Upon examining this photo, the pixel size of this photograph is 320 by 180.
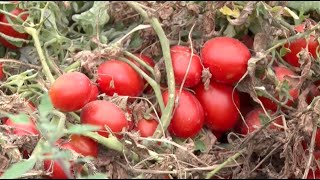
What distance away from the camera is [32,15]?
1.65 metres

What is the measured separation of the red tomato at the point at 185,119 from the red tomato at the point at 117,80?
0.27 feet

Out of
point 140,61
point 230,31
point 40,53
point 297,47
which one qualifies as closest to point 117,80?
point 140,61

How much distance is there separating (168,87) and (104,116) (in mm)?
181

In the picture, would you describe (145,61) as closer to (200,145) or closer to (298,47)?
(200,145)

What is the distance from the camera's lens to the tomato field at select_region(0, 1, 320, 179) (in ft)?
4.42

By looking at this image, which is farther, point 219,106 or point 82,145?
point 219,106

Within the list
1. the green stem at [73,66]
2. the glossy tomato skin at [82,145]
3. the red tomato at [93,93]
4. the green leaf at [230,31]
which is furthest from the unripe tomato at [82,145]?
the green leaf at [230,31]

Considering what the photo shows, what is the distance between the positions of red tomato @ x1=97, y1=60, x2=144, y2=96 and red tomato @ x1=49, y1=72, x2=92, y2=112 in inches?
5.5

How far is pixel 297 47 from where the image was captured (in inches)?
61.1

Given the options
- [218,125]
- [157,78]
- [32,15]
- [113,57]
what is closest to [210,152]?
[218,125]

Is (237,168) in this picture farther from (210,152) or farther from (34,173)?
(34,173)

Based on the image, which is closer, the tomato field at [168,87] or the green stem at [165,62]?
the tomato field at [168,87]

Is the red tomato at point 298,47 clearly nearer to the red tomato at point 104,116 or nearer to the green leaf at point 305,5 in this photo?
the green leaf at point 305,5

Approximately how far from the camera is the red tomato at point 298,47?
1540 millimetres
